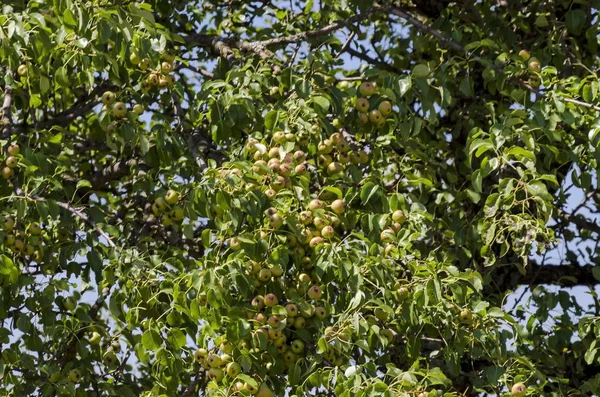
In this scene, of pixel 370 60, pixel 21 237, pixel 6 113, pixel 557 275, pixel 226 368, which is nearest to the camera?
pixel 226 368

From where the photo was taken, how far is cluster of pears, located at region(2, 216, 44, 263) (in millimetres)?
3151

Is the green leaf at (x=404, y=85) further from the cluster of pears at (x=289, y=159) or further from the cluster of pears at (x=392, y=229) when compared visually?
the cluster of pears at (x=392, y=229)

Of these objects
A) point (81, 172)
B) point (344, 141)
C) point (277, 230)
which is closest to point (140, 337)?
point (277, 230)

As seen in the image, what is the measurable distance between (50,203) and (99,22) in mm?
528

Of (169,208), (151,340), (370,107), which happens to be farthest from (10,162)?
(370,107)

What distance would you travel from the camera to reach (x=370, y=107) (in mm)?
3357

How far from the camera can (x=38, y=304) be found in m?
3.25

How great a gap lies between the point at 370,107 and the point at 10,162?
1043 mm

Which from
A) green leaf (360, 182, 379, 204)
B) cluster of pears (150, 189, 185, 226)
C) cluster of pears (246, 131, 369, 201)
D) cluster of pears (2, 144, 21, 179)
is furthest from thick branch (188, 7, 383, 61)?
cluster of pears (2, 144, 21, 179)

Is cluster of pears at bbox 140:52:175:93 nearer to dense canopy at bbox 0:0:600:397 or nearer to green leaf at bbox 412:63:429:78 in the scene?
dense canopy at bbox 0:0:600:397

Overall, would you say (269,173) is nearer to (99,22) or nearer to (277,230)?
(277,230)

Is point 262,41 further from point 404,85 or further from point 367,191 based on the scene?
point 367,191

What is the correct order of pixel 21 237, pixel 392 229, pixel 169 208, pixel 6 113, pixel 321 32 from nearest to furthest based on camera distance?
pixel 392 229, pixel 21 237, pixel 169 208, pixel 6 113, pixel 321 32

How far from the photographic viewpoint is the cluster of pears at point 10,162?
A: 324 centimetres
